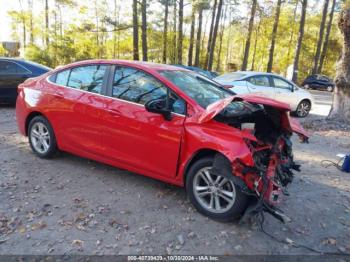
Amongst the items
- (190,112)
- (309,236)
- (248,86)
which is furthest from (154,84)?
(248,86)

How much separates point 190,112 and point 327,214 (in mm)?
2170

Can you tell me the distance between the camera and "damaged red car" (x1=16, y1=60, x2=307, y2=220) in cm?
365

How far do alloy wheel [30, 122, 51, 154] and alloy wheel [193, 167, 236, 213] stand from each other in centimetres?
278

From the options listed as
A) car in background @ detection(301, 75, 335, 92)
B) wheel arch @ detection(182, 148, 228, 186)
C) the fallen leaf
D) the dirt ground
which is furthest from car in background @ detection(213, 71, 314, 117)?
car in background @ detection(301, 75, 335, 92)

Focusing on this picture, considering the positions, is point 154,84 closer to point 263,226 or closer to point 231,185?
point 231,185

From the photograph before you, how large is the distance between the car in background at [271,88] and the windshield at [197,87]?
619cm

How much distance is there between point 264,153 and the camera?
3.88m

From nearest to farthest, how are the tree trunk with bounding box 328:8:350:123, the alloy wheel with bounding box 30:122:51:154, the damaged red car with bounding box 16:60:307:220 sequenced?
the damaged red car with bounding box 16:60:307:220, the alloy wheel with bounding box 30:122:51:154, the tree trunk with bounding box 328:8:350:123

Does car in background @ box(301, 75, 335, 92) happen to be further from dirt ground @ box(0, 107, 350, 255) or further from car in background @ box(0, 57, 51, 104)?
dirt ground @ box(0, 107, 350, 255)

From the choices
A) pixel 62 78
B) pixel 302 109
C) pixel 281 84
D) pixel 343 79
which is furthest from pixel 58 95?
pixel 302 109

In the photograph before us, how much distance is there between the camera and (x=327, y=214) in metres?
4.23

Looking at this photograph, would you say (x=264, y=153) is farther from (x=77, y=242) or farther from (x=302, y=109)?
(x=302, y=109)

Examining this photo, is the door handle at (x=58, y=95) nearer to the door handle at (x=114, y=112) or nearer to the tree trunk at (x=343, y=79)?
the door handle at (x=114, y=112)

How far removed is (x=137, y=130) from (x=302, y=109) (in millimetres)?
9486
